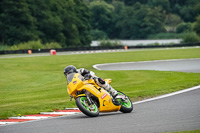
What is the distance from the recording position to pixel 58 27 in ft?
281

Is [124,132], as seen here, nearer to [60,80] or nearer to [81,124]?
[81,124]

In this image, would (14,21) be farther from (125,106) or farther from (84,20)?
Result: (125,106)

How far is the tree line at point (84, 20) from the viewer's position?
7812 cm

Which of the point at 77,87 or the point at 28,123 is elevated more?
the point at 77,87

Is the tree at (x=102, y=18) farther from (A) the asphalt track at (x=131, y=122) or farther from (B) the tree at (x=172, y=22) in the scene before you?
(A) the asphalt track at (x=131, y=122)

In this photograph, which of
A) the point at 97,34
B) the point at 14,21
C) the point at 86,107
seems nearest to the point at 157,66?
the point at 86,107

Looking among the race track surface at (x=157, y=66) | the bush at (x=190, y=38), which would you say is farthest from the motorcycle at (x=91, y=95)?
the bush at (x=190, y=38)

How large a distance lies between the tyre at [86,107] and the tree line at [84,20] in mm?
69144

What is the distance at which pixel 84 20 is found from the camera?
9675 cm

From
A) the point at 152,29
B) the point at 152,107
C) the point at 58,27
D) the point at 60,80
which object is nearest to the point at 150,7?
the point at 152,29

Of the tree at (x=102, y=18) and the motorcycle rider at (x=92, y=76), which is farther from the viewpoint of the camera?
the tree at (x=102, y=18)

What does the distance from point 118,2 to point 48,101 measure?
14371 centimetres

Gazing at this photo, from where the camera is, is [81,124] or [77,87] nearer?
[81,124]

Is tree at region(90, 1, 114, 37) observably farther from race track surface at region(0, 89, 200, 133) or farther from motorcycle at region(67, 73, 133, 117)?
motorcycle at region(67, 73, 133, 117)
